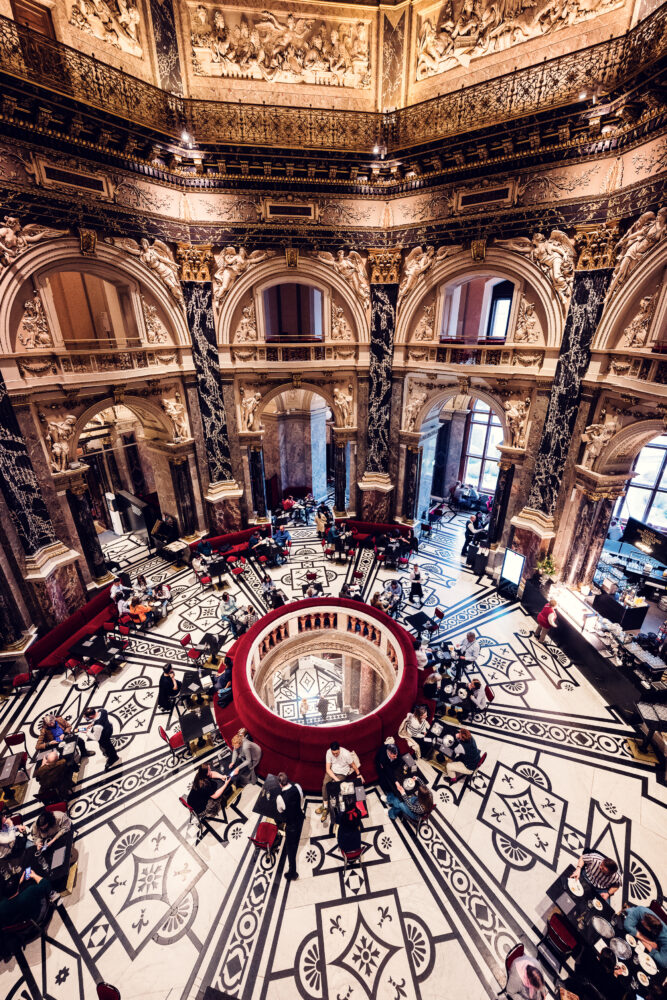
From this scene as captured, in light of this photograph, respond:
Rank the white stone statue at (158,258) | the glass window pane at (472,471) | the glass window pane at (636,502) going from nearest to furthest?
the white stone statue at (158,258), the glass window pane at (636,502), the glass window pane at (472,471)

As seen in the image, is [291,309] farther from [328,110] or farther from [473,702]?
Result: [473,702]

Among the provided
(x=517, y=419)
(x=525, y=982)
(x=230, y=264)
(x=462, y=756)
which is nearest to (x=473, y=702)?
(x=462, y=756)

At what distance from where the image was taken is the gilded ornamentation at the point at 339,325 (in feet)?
42.0

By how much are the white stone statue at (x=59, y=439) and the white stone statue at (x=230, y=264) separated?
5266 mm

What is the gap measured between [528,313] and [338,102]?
7.29 meters

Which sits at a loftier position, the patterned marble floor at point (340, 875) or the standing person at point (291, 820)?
the standing person at point (291, 820)

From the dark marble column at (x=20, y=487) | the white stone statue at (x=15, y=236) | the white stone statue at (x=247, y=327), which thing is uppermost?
the white stone statue at (x=15, y=236)

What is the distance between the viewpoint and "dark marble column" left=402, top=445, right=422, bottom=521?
1389 centimetres

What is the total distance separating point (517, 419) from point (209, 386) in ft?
29.0

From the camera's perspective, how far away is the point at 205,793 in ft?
21.5

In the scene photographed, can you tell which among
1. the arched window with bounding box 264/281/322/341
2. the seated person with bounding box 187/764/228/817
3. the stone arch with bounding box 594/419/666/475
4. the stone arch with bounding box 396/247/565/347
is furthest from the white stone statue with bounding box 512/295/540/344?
the seated person with bounding box 187/764/228/817

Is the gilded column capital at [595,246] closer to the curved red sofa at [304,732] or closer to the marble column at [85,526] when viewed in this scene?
the curved red sofa at [304,732]

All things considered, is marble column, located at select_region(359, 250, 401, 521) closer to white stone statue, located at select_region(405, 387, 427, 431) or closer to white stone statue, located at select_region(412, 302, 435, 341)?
white stone statue, located at select_region(405, 387, 427, 431)

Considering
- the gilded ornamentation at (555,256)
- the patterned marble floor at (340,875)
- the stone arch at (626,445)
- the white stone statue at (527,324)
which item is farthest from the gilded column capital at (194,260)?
the stone arch at (626,445)
